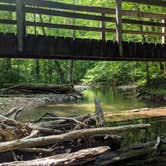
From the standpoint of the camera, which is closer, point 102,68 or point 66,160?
point 66,160

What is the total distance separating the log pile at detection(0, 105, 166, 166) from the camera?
5449 mm

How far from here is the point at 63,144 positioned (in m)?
6.61

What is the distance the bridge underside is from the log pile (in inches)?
95.2

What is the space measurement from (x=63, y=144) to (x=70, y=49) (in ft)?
14.0

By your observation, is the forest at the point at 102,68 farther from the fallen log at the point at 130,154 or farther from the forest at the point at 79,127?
the fallen log at the point at 130,154

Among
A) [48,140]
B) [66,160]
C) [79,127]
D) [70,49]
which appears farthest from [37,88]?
[66,160]

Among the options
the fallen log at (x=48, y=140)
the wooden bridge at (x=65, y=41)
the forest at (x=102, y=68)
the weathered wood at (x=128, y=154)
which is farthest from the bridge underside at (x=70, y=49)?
the forest at (x=102, y=68)

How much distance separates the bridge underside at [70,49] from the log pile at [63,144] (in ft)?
7.94

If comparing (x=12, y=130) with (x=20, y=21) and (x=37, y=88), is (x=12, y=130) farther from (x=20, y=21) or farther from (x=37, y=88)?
(x=37, y=88)

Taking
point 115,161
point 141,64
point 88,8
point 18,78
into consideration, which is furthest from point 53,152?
point 18,78

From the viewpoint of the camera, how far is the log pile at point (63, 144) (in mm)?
5449

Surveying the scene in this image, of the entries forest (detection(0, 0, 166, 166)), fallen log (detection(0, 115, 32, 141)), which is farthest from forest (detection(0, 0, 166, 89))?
fallen log (detection(0, 115, 32, 141))

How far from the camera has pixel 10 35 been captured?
9.33 metres

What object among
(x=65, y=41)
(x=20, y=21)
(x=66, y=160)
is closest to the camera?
(x=66, y=160)
